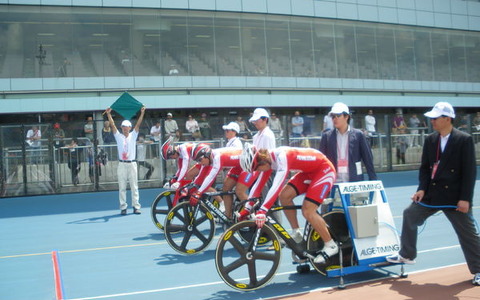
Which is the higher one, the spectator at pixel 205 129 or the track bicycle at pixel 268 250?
the spectator at pixel 205 129

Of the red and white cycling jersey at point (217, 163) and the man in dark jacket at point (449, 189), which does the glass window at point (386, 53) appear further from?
the man in dark jacket at point (449, 189)

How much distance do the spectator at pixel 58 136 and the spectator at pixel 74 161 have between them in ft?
1.01

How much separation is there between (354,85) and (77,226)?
19.5 meters

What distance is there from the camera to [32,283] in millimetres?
6176

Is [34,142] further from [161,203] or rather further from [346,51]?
[346,51]

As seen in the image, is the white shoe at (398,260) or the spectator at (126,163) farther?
the spectator at (126,163)

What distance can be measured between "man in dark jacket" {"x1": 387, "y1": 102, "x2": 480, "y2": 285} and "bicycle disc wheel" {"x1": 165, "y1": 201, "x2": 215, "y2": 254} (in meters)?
2.97

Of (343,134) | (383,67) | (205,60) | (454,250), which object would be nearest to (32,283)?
(343,134)

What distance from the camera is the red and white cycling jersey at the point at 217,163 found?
750 cm

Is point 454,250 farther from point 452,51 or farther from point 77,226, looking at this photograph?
point 452,51

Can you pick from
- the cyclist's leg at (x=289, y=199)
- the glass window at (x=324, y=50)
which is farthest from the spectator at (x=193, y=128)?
the cyclist's leg at (x=289, y=199)

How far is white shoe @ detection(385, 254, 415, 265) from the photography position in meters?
5.62

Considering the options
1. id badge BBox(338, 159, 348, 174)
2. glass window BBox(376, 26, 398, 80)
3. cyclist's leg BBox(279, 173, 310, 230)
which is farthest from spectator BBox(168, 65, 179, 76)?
cyclist's leg BBox(279, 173, 310, 230)

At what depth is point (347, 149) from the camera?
21.8 ft
